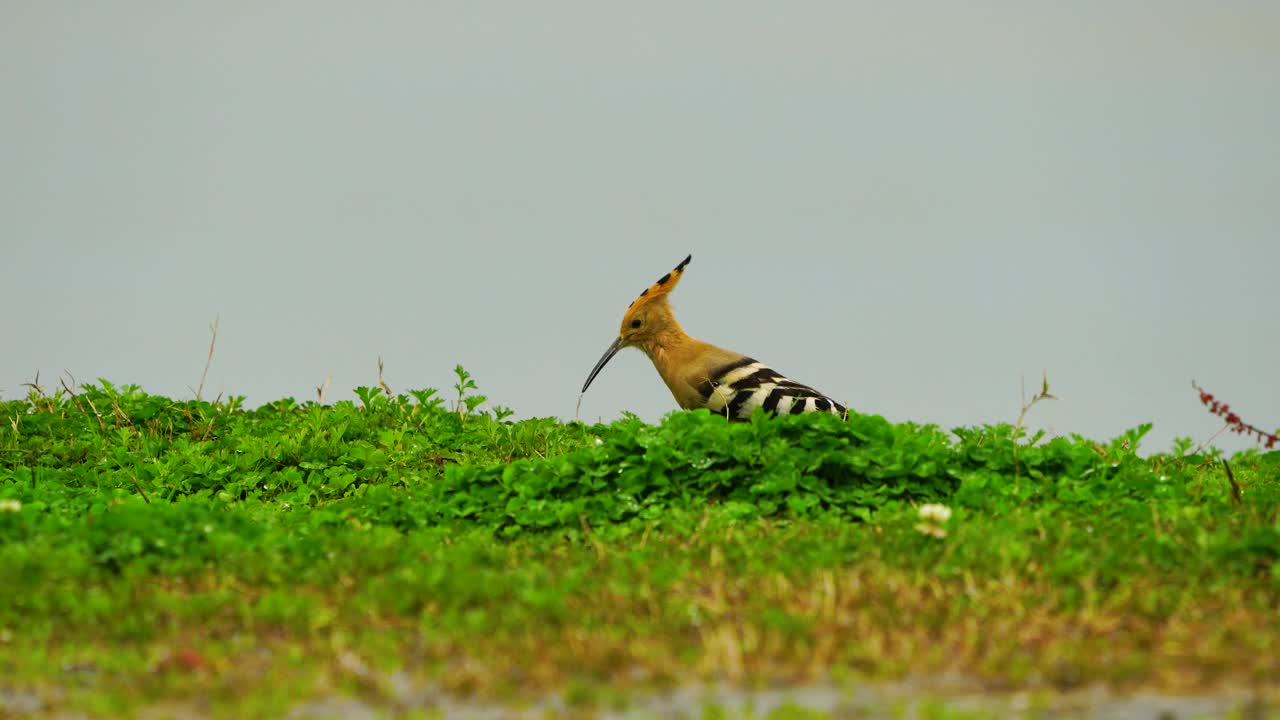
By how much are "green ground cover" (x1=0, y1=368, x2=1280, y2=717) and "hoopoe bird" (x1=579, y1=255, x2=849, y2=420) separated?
1.29 m

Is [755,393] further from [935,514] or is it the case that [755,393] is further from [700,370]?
[935,514]

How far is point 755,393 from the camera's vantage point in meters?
12.3

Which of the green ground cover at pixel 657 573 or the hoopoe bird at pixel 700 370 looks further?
the hoopoe bird at pixel 700 370

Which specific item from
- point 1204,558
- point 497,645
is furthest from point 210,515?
point 1204,558

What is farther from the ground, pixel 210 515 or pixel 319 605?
pixel 210 515

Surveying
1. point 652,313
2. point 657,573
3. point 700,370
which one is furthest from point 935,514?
point 652,313

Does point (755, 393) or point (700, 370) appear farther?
point (700, 370)

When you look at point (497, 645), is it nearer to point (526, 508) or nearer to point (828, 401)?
point (526, 508)

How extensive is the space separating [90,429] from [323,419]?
2.41m

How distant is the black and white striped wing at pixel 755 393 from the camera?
1216 cm

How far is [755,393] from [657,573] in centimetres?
549

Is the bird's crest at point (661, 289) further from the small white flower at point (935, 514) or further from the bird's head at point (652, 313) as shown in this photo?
the small white flower at point (935, 514)

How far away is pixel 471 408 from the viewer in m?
13.5

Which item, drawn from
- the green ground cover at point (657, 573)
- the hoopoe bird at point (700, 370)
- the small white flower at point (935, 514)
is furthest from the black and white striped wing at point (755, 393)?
the small white flower at point (935, 514)
